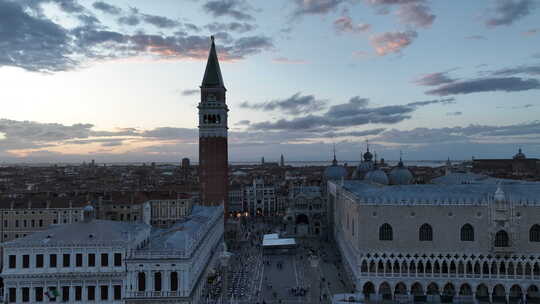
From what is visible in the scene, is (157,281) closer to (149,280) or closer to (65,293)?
(149,280)

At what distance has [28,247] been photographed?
1502 inches

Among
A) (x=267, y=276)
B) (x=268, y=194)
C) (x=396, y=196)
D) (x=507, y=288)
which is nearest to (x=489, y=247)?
(x=507, y=288)

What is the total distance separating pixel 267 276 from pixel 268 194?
59.5 metres

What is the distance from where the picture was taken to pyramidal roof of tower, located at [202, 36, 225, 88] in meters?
69.2

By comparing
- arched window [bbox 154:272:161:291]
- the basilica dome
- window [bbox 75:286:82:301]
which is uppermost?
the basilica dome

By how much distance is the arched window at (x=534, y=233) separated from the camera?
45.0 metres

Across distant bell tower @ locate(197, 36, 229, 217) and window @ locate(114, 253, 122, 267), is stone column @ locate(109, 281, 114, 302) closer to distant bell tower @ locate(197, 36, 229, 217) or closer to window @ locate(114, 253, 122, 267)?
window @ locate(114, 253, 122, 267)

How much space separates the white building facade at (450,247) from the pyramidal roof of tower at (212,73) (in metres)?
31.9

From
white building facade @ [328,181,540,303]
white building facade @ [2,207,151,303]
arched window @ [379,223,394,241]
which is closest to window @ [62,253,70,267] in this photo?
white building facade @ [2,207,151,303]

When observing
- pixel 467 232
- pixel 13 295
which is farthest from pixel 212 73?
pixel 467 232

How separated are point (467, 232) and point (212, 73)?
1637 inches

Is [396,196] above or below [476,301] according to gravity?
above

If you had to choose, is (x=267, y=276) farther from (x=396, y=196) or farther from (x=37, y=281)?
(x=37, y=281)

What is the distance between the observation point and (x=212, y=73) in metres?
69.8
